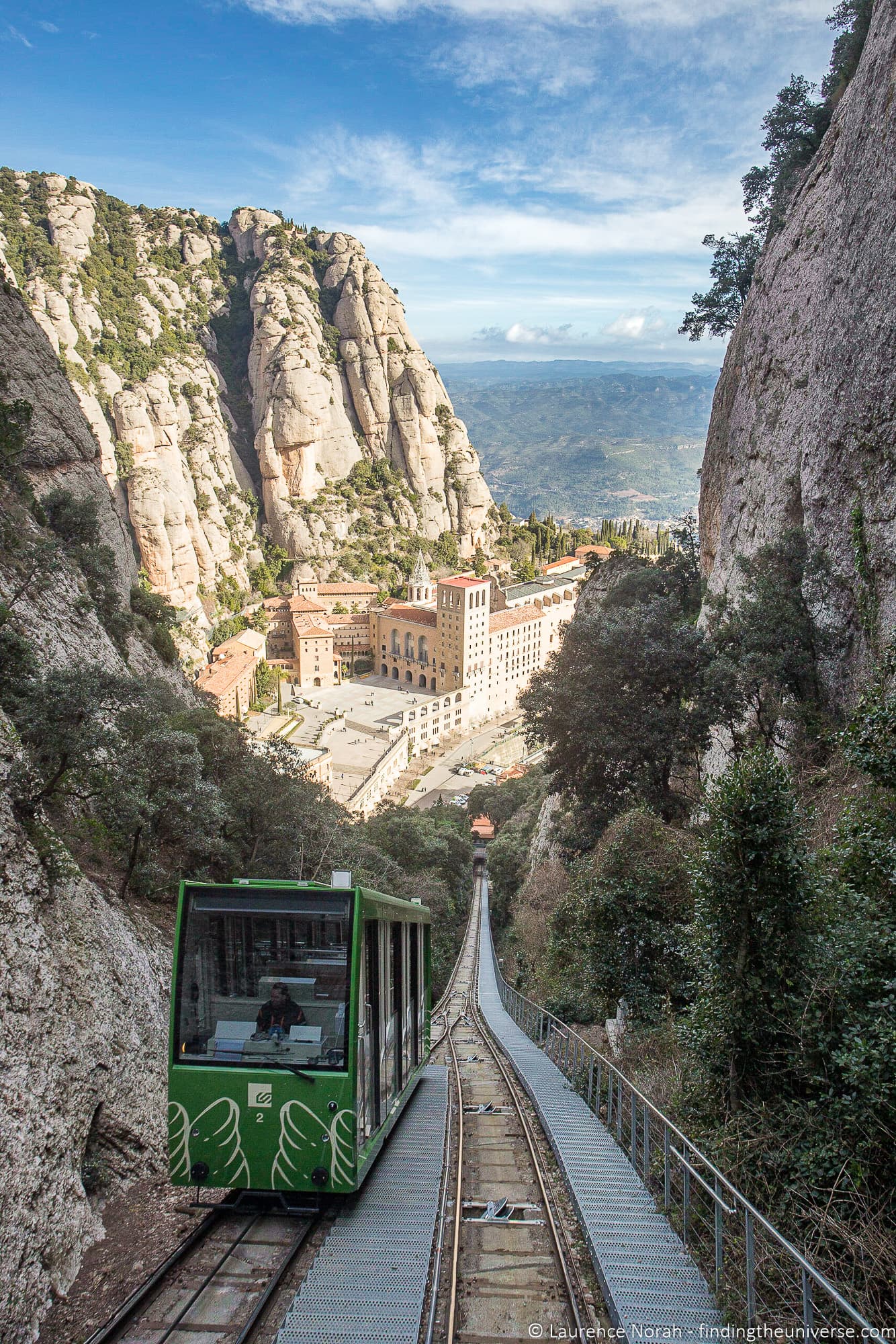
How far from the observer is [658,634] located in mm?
20781

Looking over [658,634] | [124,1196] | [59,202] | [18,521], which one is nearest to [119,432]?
[59,202]

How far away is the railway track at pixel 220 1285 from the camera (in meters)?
5.47

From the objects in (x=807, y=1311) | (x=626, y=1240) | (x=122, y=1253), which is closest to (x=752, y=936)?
(x=626, y=1240)

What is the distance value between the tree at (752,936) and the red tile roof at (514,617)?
85.8 meters

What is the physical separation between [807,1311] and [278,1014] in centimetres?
411

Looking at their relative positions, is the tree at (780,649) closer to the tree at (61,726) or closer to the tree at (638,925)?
the tree at (638,925)

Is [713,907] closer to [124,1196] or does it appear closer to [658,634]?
[124,1196]

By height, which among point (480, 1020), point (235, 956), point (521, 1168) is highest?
point (235, 956)

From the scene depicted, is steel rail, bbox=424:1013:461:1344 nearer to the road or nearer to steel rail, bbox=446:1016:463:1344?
steel rail, bbox=446:1016:463:1344

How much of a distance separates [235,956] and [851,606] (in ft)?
49.9

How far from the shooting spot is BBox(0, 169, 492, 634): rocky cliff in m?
92.2

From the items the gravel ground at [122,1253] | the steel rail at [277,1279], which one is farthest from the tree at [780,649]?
the gravel ground at [122,1253]

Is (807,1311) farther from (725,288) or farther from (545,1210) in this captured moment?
(725,288)

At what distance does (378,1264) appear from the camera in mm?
6234
